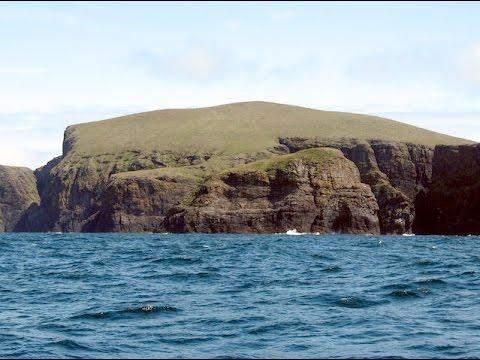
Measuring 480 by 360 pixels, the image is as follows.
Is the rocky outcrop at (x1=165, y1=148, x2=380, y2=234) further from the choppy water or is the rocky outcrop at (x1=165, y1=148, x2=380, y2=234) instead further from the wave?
the wave

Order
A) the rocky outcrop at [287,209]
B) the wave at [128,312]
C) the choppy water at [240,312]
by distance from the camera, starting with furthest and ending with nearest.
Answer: the rocky outcrop at [287,209], the wave at [128,312], the choppy water at [240,312]

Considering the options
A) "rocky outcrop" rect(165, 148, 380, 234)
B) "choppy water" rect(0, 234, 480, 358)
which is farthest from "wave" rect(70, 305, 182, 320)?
"rocky outcrop" rect(165, 148, 380, 234)

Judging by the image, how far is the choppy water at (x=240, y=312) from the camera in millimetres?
24219

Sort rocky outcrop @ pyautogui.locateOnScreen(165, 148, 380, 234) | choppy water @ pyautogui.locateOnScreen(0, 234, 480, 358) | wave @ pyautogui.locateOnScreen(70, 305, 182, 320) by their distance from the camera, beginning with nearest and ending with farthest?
choppy water @ pyautogui.locateOnScreen(0, 234, 480, 358) < wave @ pyautogui.locateOnScreen(70, 305, 182, 320) < rocky outcrop @ pyautogui.locateOnScreen(165, 148, 380, 234)

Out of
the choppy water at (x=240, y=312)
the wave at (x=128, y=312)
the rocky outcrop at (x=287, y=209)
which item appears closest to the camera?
the choppy water at (x=240, y=312)

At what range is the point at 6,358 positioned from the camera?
895 inches

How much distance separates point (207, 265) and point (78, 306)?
2120 centimetres

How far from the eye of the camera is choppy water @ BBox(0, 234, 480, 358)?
24.2 m

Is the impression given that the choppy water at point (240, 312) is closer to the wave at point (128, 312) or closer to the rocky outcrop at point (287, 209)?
the wave at point (128, 312)

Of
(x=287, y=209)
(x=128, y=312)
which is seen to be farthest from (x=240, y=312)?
(x=287, y=209)

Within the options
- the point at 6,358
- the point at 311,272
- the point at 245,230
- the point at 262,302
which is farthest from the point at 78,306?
the point at 245,230

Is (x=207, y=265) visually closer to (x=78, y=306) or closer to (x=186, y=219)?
(x=78, y=306)

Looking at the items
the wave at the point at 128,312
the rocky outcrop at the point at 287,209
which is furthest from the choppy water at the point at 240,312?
the rocky outcrop at the point at 287,209

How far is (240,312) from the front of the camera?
101 feet
